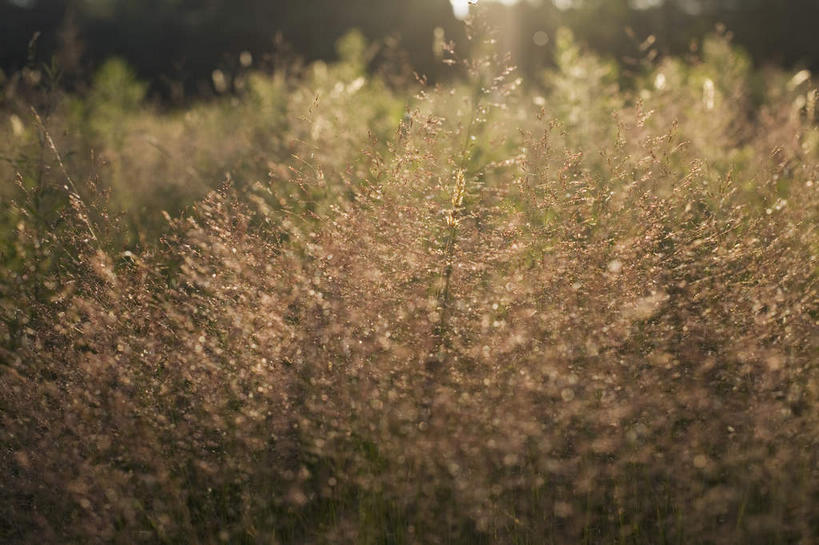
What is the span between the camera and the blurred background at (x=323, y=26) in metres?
18.0

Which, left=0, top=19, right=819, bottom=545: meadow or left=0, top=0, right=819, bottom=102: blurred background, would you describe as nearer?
left=0, top=19, right=819, bottom=545: meadow

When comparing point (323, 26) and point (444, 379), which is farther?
point (323, 26)

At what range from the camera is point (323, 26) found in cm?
2288

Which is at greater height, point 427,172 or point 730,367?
point 427,172

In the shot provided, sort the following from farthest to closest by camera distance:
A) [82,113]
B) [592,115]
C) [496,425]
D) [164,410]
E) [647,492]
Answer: [82,113] → [592,115] → [164,410] → [647,492] → [496,425]

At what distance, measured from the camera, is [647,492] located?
76.3 inches

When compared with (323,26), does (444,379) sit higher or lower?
lower

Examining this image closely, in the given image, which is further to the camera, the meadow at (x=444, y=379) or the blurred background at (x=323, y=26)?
the blurred background at (x=323, y=26)

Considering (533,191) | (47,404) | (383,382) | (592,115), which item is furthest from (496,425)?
(592,115)

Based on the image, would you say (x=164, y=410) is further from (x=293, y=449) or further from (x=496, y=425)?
(x=496, y=425)

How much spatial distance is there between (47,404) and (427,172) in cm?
135

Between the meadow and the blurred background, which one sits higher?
the blurred background

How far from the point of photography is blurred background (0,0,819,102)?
18.0 m

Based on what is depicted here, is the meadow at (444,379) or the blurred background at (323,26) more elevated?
the blurred background at (323,26)
